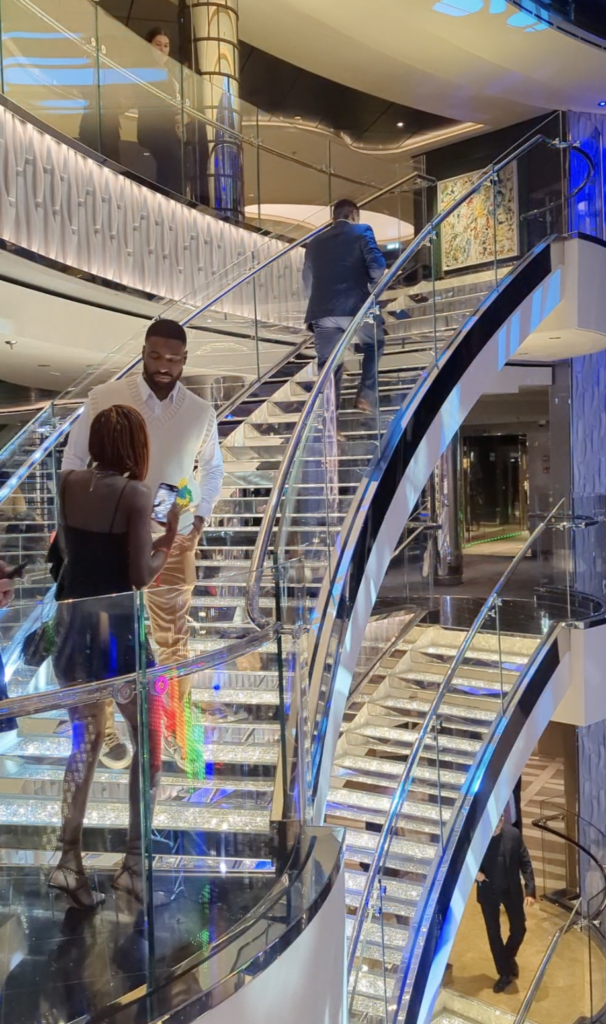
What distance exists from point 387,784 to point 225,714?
→ 4528mm

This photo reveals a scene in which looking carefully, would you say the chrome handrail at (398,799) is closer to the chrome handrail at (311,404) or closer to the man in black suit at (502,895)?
the chrome handrail at (311,404)

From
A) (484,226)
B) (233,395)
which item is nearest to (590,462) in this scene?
(484,226)

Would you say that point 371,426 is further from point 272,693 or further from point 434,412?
point 272,693

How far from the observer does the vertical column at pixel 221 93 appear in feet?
28.9

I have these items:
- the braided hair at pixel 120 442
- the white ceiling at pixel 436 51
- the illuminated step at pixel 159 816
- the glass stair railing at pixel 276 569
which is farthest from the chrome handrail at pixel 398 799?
the white ceiling at pixel 436 51

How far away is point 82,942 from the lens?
196 cm

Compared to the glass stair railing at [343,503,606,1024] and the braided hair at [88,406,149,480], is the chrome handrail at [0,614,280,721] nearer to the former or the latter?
the braided hair at [88,406,149,480]

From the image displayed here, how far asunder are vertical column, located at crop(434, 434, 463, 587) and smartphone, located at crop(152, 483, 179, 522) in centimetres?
935

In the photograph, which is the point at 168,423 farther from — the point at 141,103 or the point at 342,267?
the point at 141,103

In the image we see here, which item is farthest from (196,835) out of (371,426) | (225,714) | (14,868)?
(371,426)

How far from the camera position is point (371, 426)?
5.46m

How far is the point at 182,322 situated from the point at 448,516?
22.7 ft

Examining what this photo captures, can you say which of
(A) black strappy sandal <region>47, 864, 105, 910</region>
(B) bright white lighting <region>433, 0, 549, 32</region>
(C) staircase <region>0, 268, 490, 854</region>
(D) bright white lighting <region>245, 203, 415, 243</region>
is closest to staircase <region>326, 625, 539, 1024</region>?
(C) staircase <region>0, 268, 490, 854</region>

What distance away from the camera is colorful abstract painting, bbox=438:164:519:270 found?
267 inches
